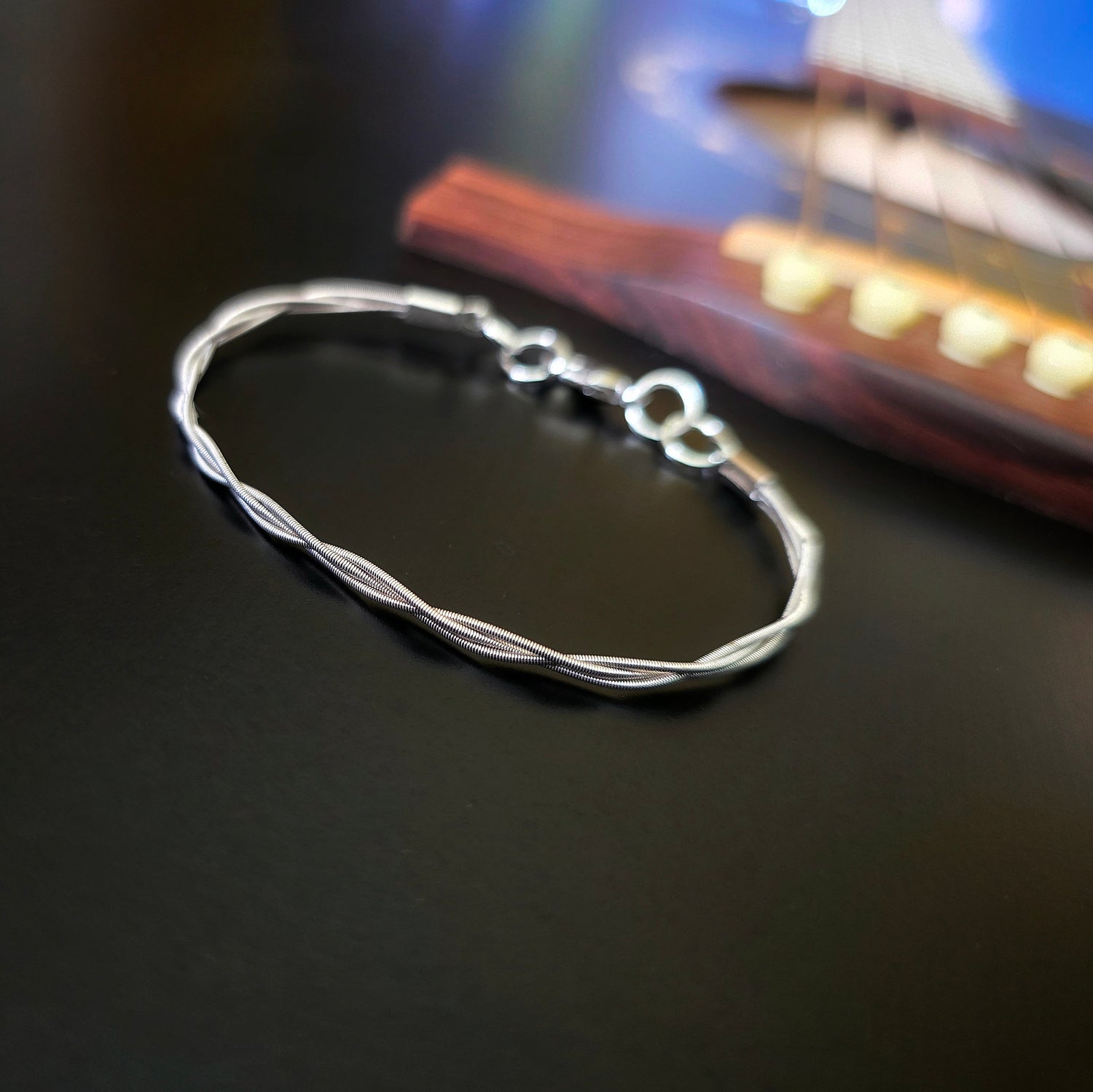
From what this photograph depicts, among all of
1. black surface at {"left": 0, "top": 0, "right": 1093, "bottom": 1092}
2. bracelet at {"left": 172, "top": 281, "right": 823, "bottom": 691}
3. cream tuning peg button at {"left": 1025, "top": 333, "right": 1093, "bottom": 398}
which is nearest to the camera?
black surface at {"left": 0, "top": 0, "right": 1093, "bottom": 1092}

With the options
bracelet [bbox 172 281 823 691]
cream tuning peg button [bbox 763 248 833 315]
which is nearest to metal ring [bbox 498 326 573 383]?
bracelet [bbox 172 281 823 691]

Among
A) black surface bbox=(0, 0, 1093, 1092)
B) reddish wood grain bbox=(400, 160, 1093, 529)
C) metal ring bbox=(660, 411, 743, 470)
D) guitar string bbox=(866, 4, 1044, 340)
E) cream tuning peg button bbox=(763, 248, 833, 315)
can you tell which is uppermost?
guitar string bbox=(866, 4, 1044, 340)

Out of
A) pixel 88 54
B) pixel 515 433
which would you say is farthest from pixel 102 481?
A: pixel 88 54

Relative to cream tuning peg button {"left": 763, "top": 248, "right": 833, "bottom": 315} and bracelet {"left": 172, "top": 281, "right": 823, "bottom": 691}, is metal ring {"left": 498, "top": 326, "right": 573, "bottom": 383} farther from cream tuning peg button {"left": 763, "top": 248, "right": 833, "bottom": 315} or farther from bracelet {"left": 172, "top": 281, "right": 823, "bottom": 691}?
cream tuning peg button {"left": 763, "top": 248, "right": 833, "bottom": 315}

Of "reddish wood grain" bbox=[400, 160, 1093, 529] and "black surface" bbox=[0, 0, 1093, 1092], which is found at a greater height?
"reddish wood grain" bbox=[400, 160, 1093, 529]

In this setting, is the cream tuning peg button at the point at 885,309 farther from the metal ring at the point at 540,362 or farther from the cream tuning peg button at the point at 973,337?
the metal ring at the point at 540,362

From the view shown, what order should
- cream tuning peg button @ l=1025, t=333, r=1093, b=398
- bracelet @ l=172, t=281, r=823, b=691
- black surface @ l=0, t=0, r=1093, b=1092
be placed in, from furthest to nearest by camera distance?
1. cream tuning peg button @ l=1025, t=333, r=1093, b=398
2. bracelet @ l=172, t=281, r=823, b=691
3. black surface @ l=0, t=0, r=1093, b=1092

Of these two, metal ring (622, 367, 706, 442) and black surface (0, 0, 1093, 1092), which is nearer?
black surface (0, 0, 1093, 1092)
